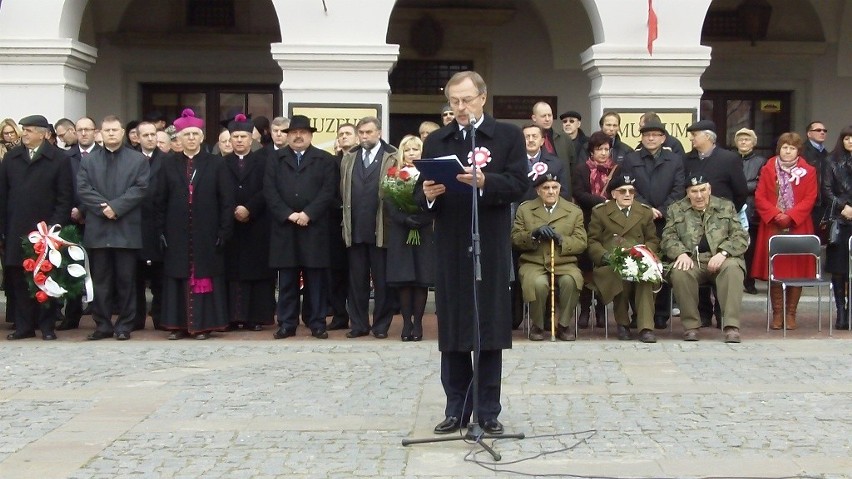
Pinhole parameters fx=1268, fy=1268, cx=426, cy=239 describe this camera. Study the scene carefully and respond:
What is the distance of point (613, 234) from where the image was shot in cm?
1088

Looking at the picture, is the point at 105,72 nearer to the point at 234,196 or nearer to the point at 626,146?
the point at 234,196

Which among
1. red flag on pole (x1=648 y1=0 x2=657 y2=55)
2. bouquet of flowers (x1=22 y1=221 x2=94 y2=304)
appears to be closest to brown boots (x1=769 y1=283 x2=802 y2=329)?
red flag on pole (x1=648 y1=0 x2=657 y2=55)

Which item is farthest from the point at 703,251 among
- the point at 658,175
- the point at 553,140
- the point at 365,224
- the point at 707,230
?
the point at 365,224

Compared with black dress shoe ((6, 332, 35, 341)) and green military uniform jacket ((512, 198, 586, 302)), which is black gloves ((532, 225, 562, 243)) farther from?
black dress shoe ((6, 332, 35, 341))

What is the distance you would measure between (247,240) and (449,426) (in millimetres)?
5000

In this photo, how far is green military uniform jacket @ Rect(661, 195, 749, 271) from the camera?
10.9 metres

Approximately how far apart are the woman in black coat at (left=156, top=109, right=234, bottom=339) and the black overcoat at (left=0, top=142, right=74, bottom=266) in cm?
85

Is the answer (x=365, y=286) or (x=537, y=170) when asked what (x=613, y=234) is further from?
(x=365, y=286)

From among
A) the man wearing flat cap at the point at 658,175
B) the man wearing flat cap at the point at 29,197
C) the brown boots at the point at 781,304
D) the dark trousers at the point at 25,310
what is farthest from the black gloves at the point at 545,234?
the dark trousers at the point at 25,310

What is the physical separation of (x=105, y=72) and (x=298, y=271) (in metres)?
6.56

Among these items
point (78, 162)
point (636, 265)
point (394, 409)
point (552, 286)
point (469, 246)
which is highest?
point (78, 162)

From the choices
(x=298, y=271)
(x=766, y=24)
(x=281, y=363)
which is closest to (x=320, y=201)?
(x=298, y=271)

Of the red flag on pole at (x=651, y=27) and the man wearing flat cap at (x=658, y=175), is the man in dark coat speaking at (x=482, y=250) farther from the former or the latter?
the red flag on pole at (x=651, y=27)

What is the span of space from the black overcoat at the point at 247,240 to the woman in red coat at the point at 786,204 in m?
4.54
